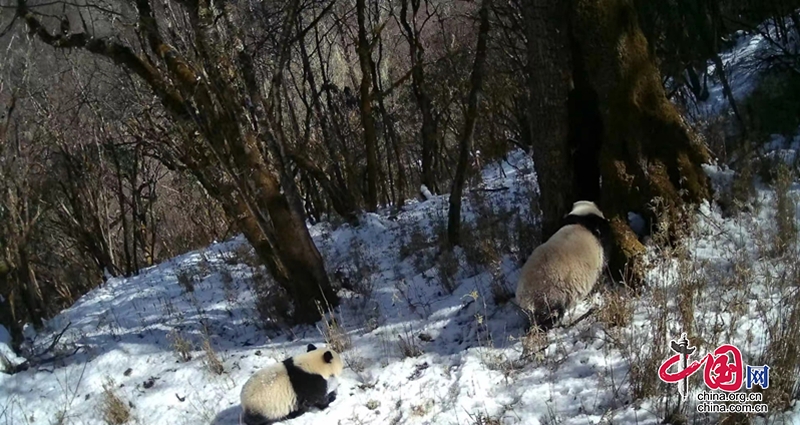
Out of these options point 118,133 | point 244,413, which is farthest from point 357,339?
point 118,133

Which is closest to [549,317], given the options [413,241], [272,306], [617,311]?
[617,311]

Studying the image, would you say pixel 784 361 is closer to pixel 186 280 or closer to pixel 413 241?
pixel 413 241

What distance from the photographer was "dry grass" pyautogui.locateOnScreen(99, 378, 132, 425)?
5.06 m

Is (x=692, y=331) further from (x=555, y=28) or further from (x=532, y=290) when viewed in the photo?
(x=555, y=28)

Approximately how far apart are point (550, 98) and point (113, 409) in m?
4.66

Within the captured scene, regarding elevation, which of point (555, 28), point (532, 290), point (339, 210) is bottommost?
point (532, 290)

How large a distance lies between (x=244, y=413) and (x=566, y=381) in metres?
2.40

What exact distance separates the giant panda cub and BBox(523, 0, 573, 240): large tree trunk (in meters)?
Answer: 2.40

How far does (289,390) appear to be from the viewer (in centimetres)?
451

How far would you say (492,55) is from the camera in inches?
643

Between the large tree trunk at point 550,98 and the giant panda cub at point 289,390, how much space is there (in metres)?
2.40

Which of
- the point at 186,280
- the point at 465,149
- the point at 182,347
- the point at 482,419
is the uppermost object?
the point at 465,149

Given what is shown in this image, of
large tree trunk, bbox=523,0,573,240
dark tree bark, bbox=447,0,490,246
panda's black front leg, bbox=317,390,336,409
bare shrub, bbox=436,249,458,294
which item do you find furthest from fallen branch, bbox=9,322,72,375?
large tree trunk, bbox=523,0,573,240

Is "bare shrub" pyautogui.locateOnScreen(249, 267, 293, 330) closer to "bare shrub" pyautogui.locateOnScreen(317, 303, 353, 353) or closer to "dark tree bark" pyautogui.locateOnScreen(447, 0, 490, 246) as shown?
"bare shrub" pyautogui.locateOnScreen(317, 303, 353, 353)
